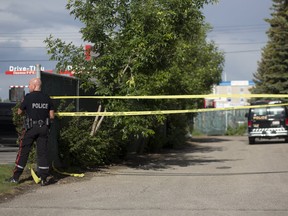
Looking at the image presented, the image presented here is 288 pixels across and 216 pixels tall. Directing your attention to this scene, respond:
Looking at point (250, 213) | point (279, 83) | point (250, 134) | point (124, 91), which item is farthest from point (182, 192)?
point (279, 83)

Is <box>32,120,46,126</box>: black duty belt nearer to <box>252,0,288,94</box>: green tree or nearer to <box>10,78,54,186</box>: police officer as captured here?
<box>10,78,54,186</box>: police officer

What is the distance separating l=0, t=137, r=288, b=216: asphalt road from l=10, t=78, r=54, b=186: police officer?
19.1 inches

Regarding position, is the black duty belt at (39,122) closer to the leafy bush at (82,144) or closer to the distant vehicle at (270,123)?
the leafy bush at (82,144)

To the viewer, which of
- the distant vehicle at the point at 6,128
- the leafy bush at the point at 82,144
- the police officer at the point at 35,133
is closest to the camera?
the police officer at the point at 35,133

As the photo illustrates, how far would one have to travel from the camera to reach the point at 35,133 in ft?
30.3

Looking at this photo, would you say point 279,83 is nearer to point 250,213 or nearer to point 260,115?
point 260,115

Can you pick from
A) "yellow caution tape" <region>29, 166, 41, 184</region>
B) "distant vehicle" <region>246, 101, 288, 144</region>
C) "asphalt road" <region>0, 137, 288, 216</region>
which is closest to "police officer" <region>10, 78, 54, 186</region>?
"yellow caution tape" <region>29, 166, 41, 184</region>

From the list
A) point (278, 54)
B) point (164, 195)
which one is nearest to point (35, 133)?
point (164, 195)

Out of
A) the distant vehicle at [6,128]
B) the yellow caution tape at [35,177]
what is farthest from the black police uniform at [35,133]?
the distant vehicle at [6,128]

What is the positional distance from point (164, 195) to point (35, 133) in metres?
2.72

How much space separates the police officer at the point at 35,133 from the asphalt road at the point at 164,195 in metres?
0.49

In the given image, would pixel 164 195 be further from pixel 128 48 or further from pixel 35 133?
pixel 128 48

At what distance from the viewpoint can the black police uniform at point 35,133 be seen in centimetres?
920

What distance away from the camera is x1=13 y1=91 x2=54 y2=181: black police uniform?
9.20 meters
